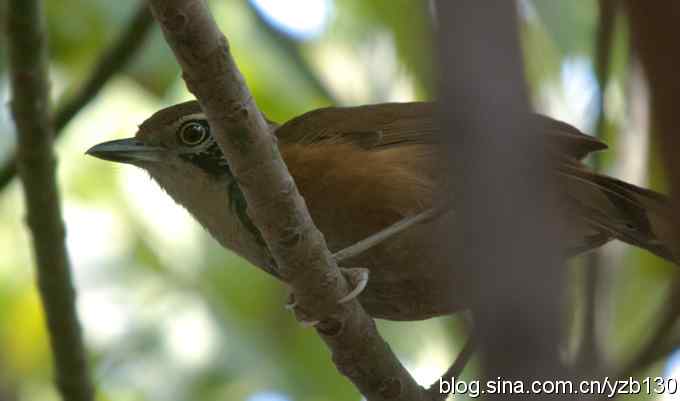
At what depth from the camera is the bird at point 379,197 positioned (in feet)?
15.2

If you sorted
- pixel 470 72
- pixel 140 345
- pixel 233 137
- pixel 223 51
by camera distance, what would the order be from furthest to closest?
pixel 140 345
pixel 233 137
pixel 223 51
pixel 470 72

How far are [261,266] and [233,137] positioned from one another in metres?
1.68

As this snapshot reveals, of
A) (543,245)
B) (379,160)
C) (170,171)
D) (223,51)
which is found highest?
(170,171)

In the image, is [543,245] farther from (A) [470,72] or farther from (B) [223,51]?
(B) [223,51]

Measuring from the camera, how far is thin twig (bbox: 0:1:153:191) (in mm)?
5243

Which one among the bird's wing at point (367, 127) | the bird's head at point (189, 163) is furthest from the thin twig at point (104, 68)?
the bird's wing at point (367, 127)

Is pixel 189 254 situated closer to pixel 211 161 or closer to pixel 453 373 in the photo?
pixel 211 161

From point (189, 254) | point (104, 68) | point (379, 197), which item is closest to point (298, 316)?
point (379, 197)

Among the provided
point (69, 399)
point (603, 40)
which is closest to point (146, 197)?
point (69, 399)

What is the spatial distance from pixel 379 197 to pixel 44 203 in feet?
4.97

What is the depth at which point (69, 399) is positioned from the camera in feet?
15.7

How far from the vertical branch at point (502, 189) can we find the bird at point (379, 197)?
3.06m

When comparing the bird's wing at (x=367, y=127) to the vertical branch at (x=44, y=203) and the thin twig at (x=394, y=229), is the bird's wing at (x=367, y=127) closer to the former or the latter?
the thin twig at (x=394, y=229)

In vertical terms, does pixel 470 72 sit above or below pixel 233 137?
below
